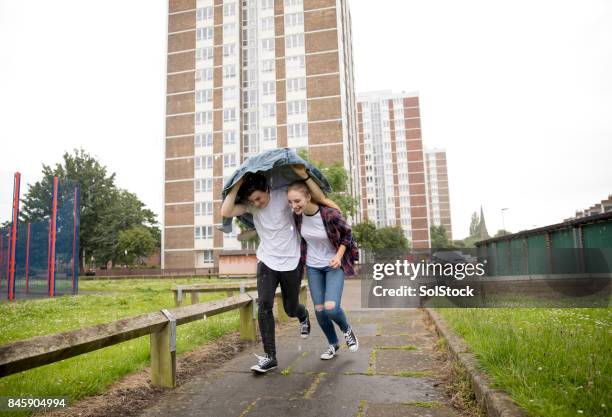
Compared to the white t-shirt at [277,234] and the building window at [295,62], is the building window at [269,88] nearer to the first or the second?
the building window at [295,62]

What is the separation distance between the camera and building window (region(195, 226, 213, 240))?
52125mm

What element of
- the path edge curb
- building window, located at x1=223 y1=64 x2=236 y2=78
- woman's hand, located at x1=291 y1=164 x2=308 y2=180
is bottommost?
the path edge curb

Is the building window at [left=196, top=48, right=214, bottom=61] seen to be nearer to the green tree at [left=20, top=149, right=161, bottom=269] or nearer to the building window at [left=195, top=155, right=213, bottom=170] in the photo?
the building window at [left=195, top=155, right=213, bottom=170]

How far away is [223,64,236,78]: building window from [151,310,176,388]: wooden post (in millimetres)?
53841

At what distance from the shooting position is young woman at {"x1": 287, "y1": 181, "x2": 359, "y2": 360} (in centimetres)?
451

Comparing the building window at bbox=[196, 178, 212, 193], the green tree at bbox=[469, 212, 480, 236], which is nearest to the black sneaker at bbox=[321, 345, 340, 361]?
the building window at bbox=[196, 178, 212, 193]

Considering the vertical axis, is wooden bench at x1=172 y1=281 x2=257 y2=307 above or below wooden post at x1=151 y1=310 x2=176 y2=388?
above

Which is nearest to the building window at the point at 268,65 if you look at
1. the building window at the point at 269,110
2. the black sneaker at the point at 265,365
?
the building window at the point at 269,110

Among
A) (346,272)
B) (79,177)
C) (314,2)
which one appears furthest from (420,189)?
(346,272)

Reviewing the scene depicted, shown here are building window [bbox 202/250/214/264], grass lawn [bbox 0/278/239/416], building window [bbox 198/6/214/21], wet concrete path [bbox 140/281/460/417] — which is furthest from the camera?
building window [bbox 198/6/214/21]

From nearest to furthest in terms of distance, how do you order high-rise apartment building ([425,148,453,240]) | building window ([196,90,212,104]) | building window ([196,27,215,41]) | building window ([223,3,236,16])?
1. building window ([196,90,212,104])
2. building window ([223,3,236,16])
3. building window ([196,27,215,41])
4. high-rise apartment building ([425,148,453,240])

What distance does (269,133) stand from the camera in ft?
172

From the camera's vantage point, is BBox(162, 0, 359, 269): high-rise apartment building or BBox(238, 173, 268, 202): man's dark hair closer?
BBox(238, 173, 268, 202): man's dark hair

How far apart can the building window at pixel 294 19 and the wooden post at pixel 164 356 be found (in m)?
54.6
